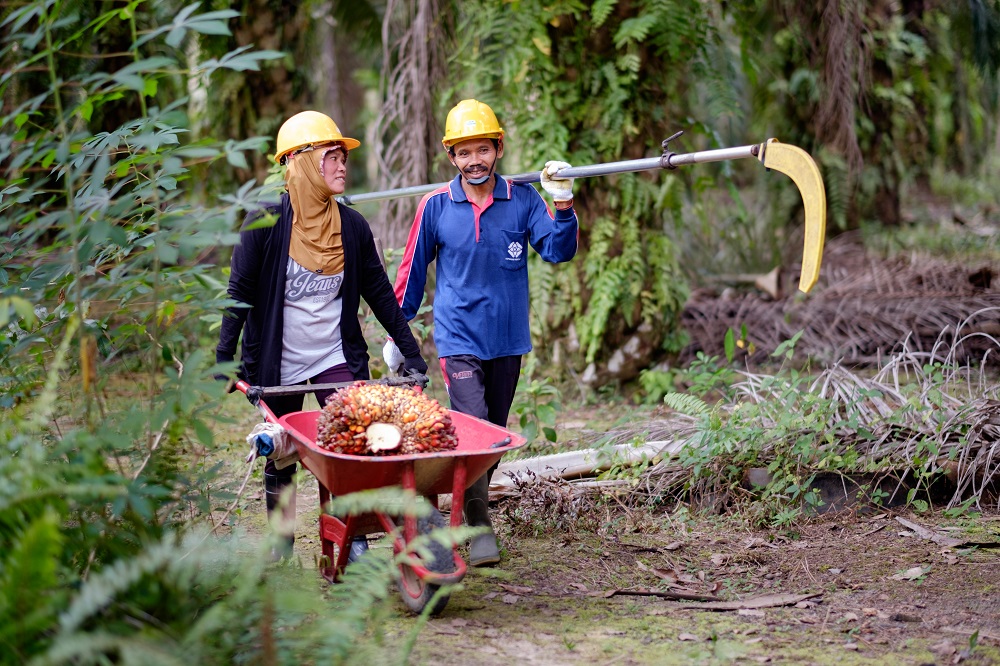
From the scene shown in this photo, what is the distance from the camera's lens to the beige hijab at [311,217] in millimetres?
4285

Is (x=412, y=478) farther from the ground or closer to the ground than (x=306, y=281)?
closer to the ground

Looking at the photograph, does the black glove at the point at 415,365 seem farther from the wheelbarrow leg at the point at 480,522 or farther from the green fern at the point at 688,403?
the green fern at the point at 688,403

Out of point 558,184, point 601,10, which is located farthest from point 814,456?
point 601,10

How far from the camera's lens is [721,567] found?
14.6 ft

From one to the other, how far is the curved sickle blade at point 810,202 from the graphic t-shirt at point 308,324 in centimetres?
200

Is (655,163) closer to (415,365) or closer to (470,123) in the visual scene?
(470,123)

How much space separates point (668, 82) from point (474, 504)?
4.36m

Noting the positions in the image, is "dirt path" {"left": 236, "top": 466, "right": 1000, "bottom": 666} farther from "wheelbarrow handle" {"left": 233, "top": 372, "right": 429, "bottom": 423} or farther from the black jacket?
the black jacket

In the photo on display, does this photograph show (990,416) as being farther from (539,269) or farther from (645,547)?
(539,269)

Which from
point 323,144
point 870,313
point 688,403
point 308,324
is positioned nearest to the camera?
point 323,144

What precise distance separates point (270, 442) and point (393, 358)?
105 centimetres

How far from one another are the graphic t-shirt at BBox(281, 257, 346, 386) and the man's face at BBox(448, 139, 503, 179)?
82cm

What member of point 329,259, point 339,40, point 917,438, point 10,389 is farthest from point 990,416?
point 339,40

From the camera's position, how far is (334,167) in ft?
14.2
